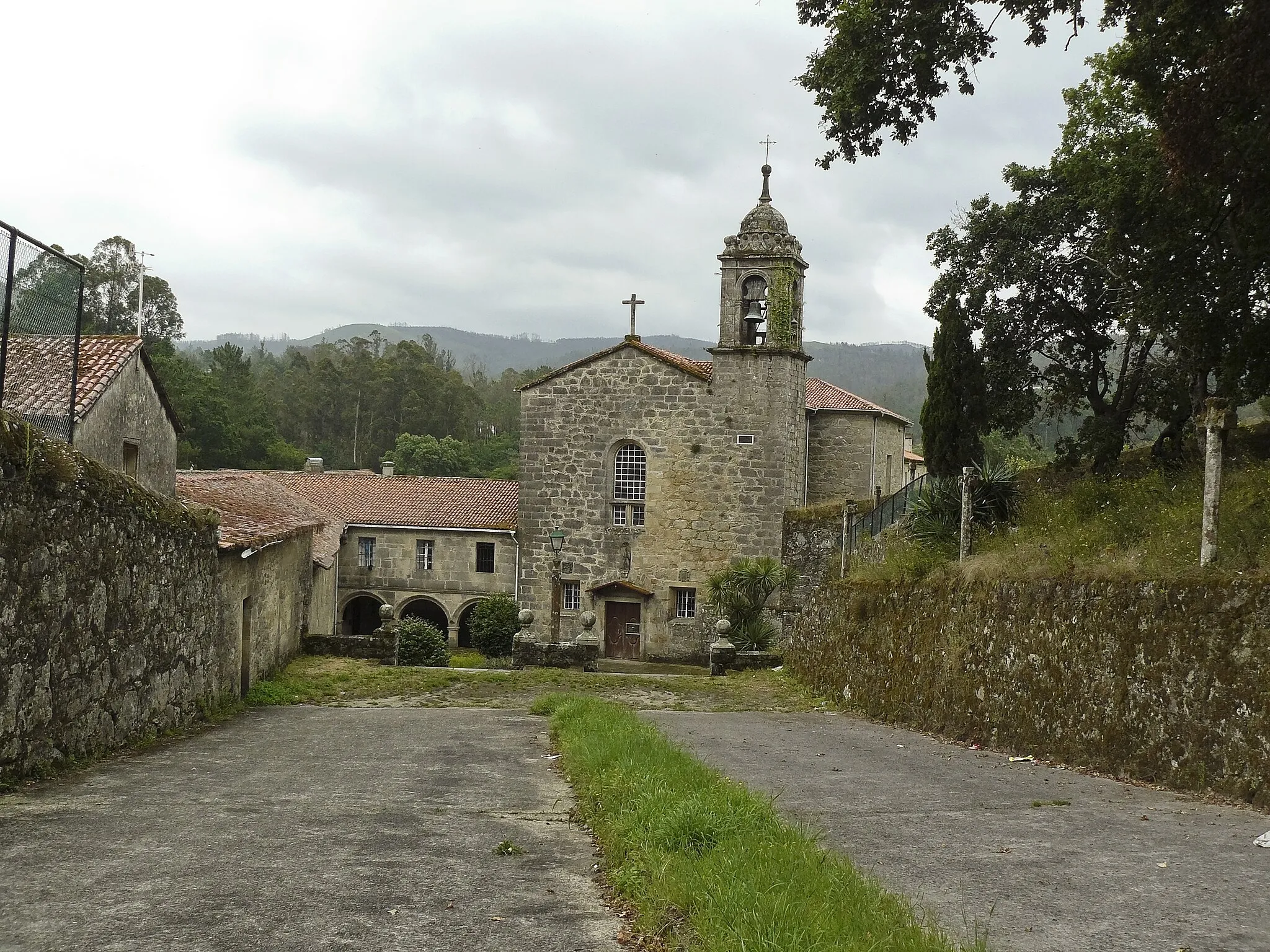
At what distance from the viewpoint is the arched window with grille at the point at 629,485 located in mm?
30547

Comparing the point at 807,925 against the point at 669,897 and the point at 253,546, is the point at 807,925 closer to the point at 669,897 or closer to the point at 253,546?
the point at 669,897

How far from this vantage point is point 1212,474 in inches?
354

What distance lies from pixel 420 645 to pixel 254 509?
27.8 feet

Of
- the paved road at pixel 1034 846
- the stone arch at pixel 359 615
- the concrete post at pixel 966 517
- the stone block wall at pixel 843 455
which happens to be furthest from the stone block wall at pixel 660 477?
the paved road at pixel 1034 846

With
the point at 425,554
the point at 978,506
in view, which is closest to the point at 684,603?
the point at 425,554

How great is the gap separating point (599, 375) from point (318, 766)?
22.5 meters

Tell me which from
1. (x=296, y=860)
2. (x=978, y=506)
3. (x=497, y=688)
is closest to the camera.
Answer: (x=296, y=860)

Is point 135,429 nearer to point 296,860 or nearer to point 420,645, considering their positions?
point 420,645

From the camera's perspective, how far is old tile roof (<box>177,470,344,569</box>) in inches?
643

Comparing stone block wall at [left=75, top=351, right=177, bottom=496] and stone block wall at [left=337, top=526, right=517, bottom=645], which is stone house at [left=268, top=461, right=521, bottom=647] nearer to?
stone block wall at [left=337, top=526, right=517, bottom=645]

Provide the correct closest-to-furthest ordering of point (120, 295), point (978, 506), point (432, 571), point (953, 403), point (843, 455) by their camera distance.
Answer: point (978, 506)
point (953, 403)
point (843, 455)
point (432, 571)
point (120, 295)

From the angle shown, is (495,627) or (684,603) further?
(495,627)

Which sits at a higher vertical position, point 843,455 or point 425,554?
point 843,455

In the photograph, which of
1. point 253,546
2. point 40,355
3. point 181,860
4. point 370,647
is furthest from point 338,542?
point 181,860
